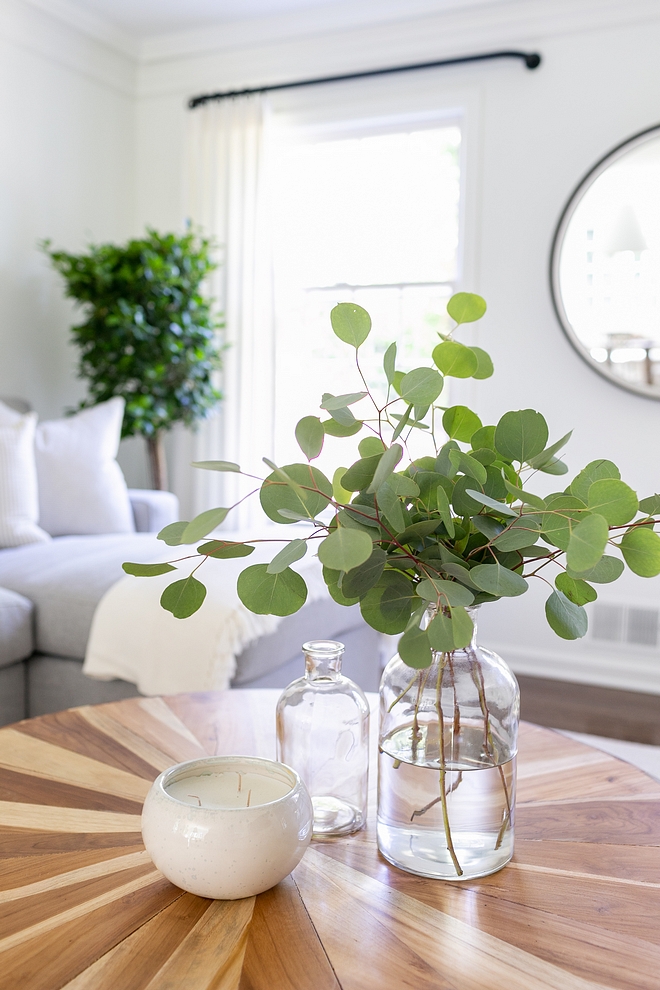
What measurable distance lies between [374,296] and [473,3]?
1231mm

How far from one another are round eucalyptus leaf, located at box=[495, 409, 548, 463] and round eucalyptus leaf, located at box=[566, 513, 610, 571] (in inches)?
5.7

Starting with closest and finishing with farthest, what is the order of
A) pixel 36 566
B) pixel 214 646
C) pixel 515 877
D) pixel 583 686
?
pixel 515 877, pixel 214 646, pixel 36 566, pixel 583 686

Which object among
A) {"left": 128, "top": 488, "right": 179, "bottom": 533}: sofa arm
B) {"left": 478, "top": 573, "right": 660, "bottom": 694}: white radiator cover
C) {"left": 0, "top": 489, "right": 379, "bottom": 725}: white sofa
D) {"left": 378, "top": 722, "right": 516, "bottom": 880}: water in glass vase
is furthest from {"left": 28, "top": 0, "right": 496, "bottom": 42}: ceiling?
{"left": 378, "top": 722, "right": 516, "bottom": 880}: water in glass vase

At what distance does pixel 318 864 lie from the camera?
2.65ft

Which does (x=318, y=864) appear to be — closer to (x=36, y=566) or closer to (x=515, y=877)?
(x=515, y=877)

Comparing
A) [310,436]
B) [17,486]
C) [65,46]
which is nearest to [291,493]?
[310,436]

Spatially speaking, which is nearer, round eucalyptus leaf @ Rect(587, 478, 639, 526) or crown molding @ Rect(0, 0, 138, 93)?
round eucalyptus leaf @ Rect(587, 478, 639, 526)

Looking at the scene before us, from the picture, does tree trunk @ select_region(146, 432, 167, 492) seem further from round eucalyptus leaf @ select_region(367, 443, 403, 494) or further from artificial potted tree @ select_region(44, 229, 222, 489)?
round eucalyptus leaf @ select_region(367, 443, 403, 494)

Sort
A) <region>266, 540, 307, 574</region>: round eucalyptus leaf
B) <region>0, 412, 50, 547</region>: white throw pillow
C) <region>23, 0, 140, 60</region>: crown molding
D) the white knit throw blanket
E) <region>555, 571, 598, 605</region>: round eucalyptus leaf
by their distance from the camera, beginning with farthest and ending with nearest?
<region>23, 0, 140, 60</region>: crown molding < <region>0, 412, 50, 547</region>: white throw pillow < the white knit throw blanket < <region>555, 571, 598, 605</region>: round eucalyptus leaf < <region>266, 540, 307, 574</region>: round eucalyptus leaf

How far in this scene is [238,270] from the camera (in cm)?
392

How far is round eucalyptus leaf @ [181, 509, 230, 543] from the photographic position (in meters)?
0.59

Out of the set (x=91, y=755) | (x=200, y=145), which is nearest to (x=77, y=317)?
(x=200, y=145)

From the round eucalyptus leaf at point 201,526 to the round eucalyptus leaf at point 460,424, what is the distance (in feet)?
1.03

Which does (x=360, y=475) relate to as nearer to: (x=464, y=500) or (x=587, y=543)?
(x=464, y=500)
